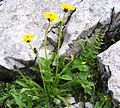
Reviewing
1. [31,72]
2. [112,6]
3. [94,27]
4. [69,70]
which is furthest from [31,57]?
[112,6]

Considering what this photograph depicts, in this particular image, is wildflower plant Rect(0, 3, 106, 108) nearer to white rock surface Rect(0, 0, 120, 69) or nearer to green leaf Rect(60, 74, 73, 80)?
green leaf Rect(60, 74, 73, 80)

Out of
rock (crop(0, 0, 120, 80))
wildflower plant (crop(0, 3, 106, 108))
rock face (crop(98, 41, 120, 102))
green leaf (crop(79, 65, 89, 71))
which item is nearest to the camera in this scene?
rock face (crop(98, 41, 120, 102))

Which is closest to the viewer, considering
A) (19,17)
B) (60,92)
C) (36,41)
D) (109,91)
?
(109,91)

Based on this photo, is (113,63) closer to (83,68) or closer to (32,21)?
(83,68)

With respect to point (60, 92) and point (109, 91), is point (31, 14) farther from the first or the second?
point (109, 91)

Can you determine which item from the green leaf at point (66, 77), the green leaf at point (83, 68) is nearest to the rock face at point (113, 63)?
the green leaf at point (83, 68)

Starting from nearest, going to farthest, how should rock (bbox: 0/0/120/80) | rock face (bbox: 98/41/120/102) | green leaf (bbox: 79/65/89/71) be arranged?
rock face (bbox: 98/41/120/102)
green leaf (bbox: 79/65/89/71)
rock (bbox: 0/0/120/80)

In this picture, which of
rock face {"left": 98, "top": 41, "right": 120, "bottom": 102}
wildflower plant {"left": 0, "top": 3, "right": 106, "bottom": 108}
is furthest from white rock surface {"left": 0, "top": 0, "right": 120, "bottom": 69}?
rock face {"left": 98, "top": 41, "right": 120, "bottom": 102}
